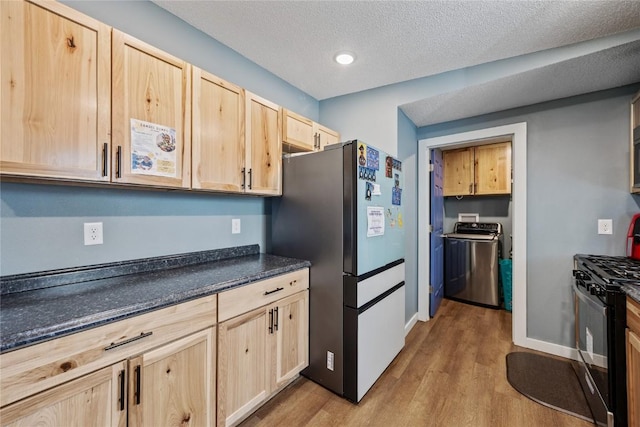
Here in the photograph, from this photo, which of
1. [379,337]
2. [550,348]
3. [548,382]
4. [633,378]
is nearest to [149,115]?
[379,337]

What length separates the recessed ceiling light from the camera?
81.4 inches

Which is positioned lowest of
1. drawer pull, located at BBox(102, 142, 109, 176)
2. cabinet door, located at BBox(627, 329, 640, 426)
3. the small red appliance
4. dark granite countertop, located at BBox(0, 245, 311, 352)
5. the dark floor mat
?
the dark floor mat

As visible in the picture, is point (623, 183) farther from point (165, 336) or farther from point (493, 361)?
point (165, 336)

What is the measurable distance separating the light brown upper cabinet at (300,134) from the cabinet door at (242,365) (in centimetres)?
136

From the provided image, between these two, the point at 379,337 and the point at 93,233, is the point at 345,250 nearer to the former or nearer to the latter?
the point at 379,337

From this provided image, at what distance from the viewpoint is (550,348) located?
240 centimetres

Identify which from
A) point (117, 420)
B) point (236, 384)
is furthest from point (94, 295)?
point (236, 384)

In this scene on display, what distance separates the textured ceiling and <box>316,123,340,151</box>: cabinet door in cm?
53

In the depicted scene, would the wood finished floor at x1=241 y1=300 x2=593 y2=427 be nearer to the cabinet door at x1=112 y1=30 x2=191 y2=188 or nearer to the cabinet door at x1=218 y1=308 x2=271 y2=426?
the cabinet door at x1=218 y1=308 x2=271 y2=426

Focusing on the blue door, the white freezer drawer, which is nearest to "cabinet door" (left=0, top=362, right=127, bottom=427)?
the white freezer drawer

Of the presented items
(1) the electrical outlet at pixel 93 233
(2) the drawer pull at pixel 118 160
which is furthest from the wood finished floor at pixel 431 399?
(2) the drawer pull at pixel 118 160

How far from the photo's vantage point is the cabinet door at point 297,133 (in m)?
2.18

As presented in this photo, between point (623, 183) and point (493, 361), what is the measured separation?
1780 mm

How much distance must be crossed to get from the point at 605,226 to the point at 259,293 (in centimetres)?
277
